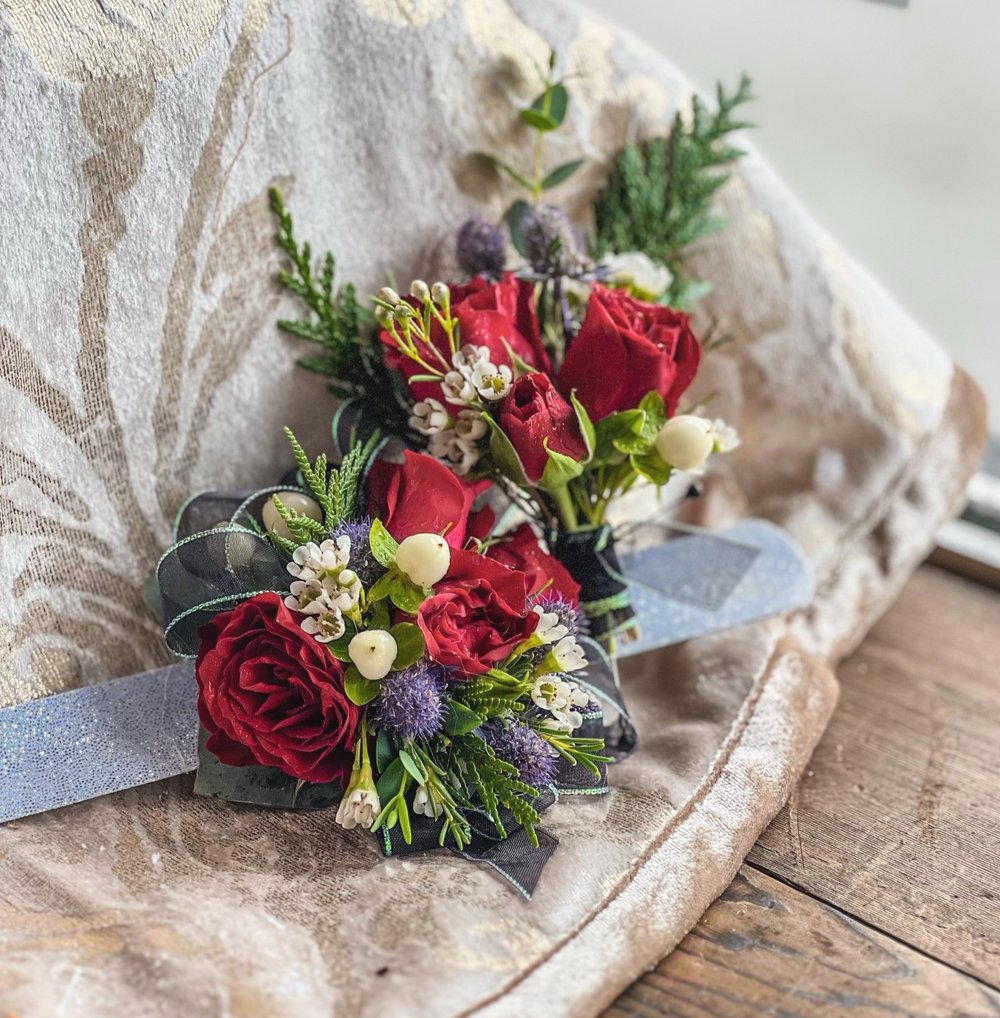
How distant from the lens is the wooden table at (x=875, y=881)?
51 cm

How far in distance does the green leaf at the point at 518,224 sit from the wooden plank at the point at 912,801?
0.39 meters

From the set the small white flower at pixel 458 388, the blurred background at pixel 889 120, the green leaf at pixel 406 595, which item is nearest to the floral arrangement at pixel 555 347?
the small white flower at pixel 458 388

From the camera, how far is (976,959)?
53 centimetres

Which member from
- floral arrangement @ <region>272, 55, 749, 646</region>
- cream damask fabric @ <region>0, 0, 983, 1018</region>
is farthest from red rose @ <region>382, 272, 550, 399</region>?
cream damask fabric @ <region>0, 0, 983, 1018</region>

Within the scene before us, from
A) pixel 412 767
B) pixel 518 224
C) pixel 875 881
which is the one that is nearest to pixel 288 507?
pixel 412 767

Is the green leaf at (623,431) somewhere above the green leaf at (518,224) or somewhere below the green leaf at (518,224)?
below

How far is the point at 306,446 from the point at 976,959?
0.48m

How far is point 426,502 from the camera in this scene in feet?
1.80

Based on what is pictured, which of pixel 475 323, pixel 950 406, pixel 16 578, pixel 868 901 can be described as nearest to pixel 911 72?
pixel 950 406

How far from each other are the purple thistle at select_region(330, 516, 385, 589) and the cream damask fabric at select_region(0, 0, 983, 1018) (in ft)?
0.49

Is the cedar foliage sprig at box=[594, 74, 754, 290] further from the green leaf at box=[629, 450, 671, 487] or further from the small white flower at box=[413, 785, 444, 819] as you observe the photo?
the small white flower at box=[413, 785, 444, 819]

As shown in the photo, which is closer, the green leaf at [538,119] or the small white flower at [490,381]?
the small white flower at [490,381]

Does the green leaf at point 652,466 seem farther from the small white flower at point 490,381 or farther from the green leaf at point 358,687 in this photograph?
the green leaf at point 358,687

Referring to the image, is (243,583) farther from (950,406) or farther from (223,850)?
(950,406)
